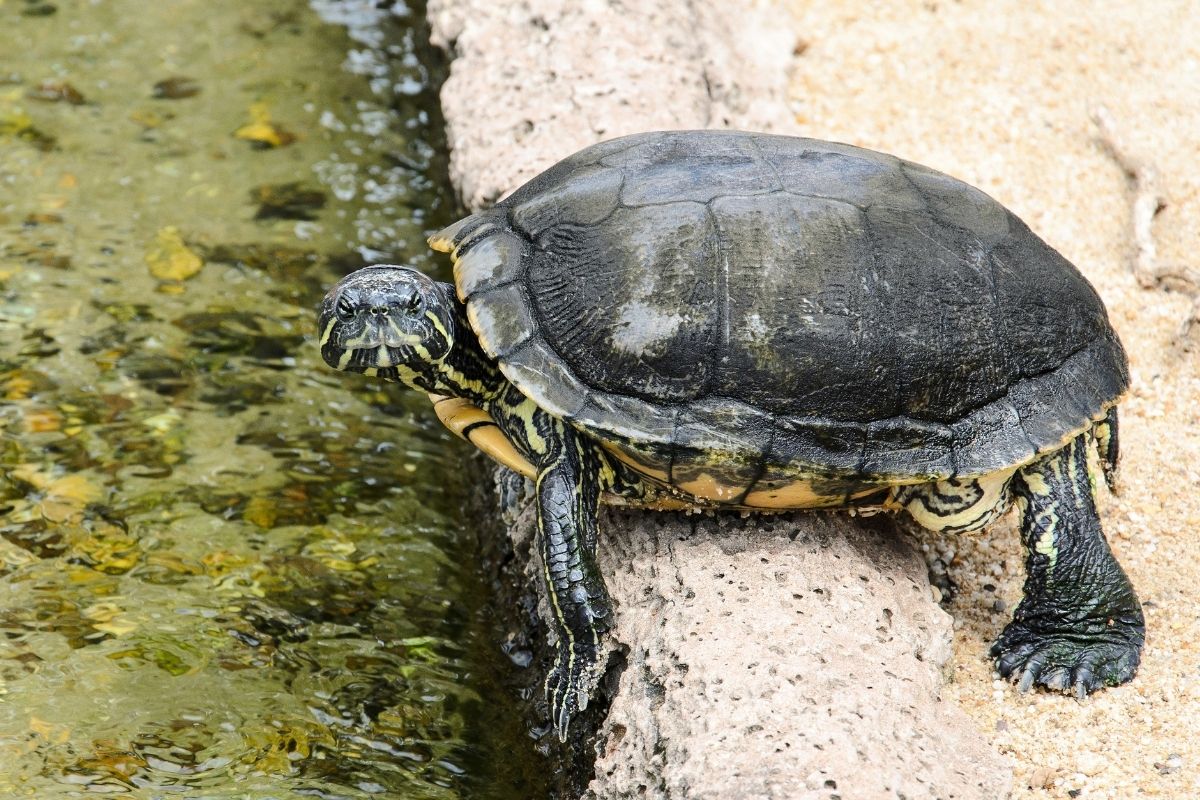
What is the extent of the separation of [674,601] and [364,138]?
213 inches

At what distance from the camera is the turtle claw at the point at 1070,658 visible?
444 centimetres

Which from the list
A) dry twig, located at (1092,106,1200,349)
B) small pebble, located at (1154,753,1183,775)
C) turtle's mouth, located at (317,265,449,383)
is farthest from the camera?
dry twig, located at (1092,106,1200,349)

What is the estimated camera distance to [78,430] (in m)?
5.90

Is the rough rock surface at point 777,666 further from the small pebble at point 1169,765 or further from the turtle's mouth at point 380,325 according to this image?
the turtle's mouth at point 380,325

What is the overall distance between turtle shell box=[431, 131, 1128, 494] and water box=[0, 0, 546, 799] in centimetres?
147

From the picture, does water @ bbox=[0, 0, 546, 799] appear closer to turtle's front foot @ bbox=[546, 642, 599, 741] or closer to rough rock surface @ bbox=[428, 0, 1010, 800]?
turtle's front foot @ bbox=[546, 642, 599, 741]

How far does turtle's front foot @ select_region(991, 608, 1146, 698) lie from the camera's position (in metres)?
4.44

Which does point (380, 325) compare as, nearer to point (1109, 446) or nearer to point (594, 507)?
point (594, 507)

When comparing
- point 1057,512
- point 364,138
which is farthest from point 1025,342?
point 364,138

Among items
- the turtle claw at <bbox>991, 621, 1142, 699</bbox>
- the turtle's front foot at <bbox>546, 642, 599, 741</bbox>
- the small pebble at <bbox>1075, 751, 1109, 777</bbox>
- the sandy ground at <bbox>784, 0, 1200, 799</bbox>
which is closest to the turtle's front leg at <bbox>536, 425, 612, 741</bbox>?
the turtle's front foot at <bbox>546, 642, 599, 741</bbox>

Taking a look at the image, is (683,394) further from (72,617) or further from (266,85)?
(266,85)

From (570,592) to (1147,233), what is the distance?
4284 mm

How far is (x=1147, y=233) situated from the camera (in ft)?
21.6

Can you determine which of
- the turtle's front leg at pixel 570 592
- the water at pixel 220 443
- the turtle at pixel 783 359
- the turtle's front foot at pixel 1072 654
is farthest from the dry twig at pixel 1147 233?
the water at pixel 220 443
